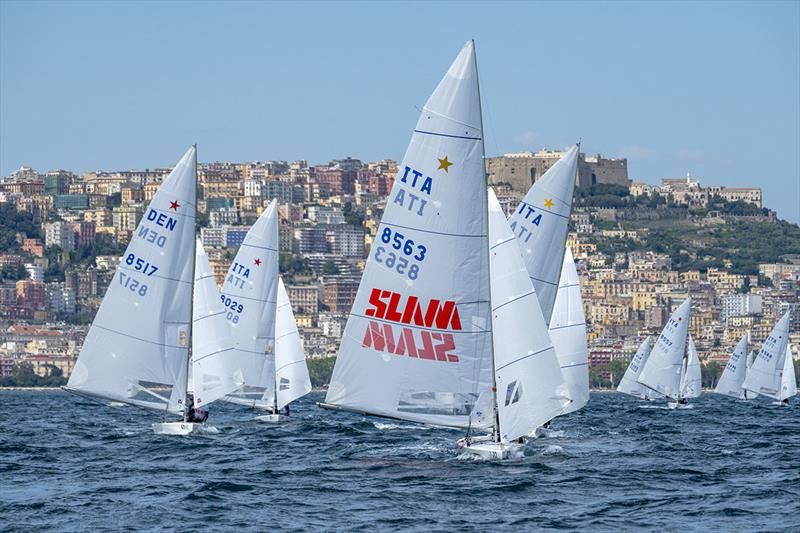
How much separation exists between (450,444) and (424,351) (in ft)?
17.5

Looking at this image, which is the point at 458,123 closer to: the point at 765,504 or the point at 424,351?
the point at 424,351

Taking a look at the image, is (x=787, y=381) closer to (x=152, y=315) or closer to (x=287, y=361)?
(x=287, y=361)

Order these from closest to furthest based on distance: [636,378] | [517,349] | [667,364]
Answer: [517,349], [667,364], [636,378]

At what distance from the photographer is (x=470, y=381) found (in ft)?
91.8

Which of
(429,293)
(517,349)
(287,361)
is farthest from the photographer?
(287,361)

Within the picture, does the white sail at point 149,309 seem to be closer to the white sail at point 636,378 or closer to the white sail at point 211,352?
the white sail at point 211,352

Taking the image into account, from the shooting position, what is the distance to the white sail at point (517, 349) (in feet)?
92.6

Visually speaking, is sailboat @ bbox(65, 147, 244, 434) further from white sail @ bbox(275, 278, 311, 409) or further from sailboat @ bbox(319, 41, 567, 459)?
white sail @ bbox(275, 278, 311, 409)

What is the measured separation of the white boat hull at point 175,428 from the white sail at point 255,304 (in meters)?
7.21

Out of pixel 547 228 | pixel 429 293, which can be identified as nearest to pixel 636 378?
pixel 547 228

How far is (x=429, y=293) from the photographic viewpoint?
2778cm

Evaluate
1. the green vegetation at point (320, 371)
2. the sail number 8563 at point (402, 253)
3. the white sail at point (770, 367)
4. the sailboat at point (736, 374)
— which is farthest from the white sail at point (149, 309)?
the green vegetation at point (320, 371)

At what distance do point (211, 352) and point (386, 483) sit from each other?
11026 millimetres

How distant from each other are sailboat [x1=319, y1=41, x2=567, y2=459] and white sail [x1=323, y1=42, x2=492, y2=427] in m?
0.02
